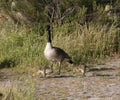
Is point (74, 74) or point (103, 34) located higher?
point (103, 34)

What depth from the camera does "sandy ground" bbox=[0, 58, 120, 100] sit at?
9.09 metres

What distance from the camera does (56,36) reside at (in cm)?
1402

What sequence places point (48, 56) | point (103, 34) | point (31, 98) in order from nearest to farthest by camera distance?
point (31, 98) < point (48, 56) < point (103, 34)

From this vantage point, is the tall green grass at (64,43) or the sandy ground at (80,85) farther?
the tall green grass at (64,43)

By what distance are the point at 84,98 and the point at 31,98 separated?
4.20ft

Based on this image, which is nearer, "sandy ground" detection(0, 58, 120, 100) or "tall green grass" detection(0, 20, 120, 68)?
"sandy ground" detection(0, 58, 120, 100)

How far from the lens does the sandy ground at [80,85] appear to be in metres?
9.09

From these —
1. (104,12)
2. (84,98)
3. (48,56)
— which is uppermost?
(104,12)

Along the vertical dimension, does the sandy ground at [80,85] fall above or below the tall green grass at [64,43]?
below

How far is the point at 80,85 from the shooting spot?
399 inches

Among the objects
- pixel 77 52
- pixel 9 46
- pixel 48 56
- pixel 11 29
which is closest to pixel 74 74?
pixel 48 56

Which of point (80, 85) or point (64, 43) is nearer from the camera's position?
point (80, 85)

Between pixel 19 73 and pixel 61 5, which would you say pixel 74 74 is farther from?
pixel 61 5

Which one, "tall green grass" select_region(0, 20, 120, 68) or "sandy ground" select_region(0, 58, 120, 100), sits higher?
"tall green grass" select_region(0, 20, 120, 68)
